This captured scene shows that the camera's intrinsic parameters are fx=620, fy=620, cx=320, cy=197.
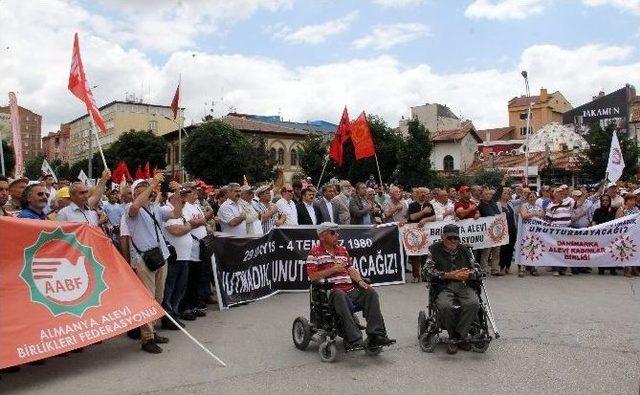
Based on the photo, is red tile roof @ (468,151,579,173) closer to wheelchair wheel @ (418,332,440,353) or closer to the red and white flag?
the red and white flag

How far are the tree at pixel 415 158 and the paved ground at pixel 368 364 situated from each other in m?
41.2

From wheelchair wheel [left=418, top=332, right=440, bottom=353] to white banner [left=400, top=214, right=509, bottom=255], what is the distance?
204 inches

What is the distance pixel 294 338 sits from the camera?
22.2 ft

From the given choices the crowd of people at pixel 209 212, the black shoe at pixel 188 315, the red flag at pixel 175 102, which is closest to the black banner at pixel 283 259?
the crowd of people at pixel 209 212

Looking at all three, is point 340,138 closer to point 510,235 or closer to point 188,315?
point 510,235

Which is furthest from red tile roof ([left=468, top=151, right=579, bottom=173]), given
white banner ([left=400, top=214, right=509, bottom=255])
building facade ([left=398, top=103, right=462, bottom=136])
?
white banner ([left=400, top=214, right=509, bottom=255])

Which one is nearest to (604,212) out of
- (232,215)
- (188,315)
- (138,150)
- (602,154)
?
(232,215)

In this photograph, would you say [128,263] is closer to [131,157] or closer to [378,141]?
[378,141]

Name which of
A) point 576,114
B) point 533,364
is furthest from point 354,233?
point 576,114

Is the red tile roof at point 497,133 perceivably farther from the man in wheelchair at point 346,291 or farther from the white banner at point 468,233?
the man in wheelchair at point 346,291

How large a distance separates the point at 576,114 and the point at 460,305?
75.8 meters

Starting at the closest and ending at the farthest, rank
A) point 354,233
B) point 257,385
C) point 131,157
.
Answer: point 257,385 < point 354,233 < point 131,157

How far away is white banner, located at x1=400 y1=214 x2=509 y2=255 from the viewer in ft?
38.7

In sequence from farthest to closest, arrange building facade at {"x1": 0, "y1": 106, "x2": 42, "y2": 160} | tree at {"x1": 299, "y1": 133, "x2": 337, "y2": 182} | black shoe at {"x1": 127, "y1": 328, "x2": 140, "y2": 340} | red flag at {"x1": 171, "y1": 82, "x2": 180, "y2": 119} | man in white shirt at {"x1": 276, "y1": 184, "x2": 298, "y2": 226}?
building facade at {"x1": 0, "y1": 106, "x2": 42, "y2": 160}
tree at {"x1": 299, "y1": 133, "x2": 337, "y2": 182}
red flag at {"x1": 171, "y1": 82, "x2": 180, "y2": 119}
man in white shirt at {"x1": 276, "y1": 184, "x2": 298, "y2": 226}
black shoe at {"x1": 127, "y1": 328, "x2": 140, "y2": 340}
